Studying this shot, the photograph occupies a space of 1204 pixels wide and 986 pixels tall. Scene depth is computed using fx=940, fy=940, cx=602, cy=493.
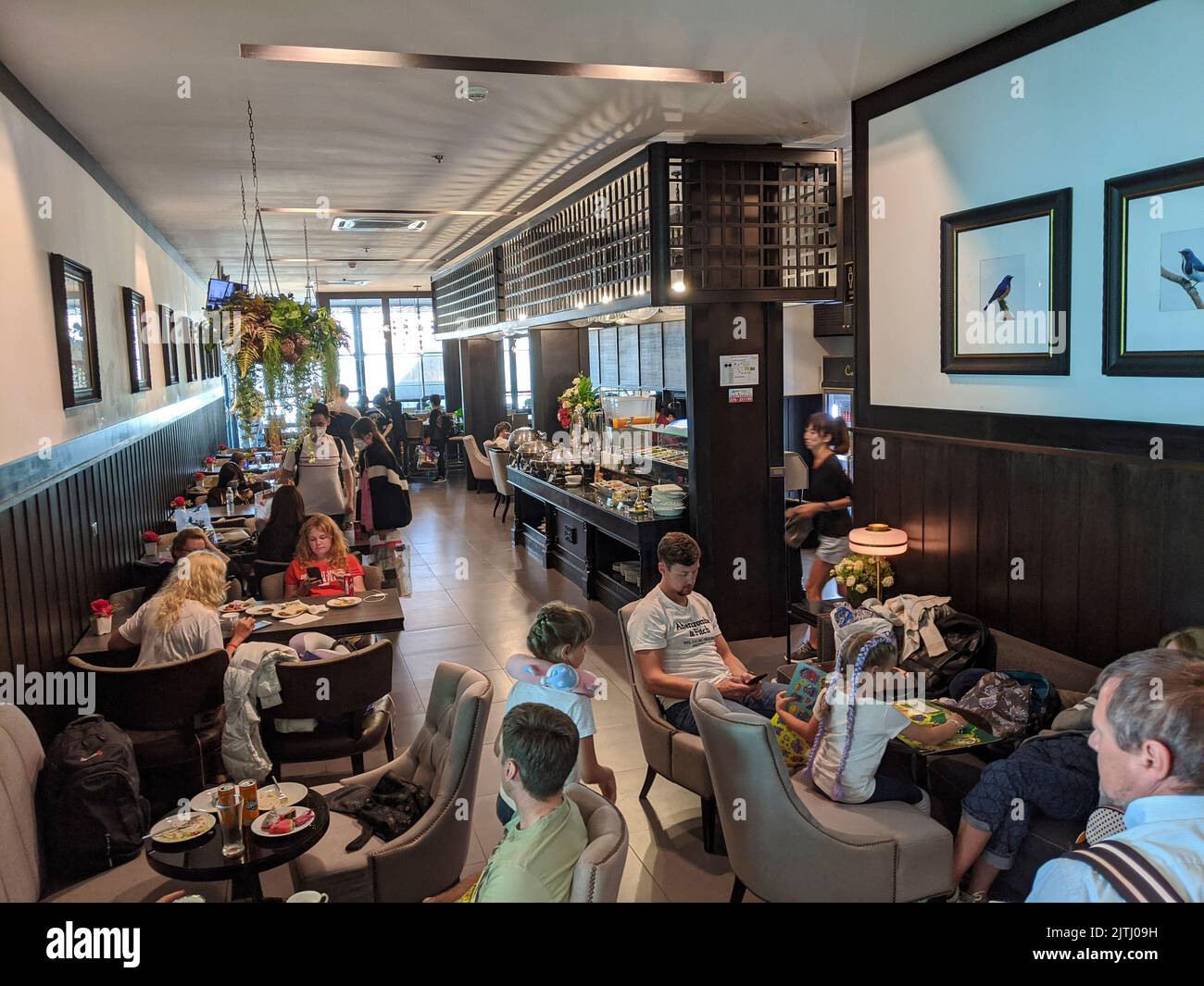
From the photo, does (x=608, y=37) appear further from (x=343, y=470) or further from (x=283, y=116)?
(x=343, y=470)

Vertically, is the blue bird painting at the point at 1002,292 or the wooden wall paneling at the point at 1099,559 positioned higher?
the blue bird painting at the point at 1002,292

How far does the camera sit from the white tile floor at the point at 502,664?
4.00 meters

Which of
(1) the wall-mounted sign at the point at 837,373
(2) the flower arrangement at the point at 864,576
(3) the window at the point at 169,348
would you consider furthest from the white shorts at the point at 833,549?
(3) the window at the point at 169,348

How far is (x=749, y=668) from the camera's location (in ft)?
21.1

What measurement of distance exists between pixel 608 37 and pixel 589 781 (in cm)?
330

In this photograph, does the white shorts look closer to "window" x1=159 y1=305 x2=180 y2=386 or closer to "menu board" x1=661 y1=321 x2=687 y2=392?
"menu board" x1=661 y1=321 x2=687 y2=392

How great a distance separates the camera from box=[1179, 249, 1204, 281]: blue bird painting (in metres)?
3.57

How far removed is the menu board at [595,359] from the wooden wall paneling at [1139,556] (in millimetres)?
11290

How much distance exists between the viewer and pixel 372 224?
10305 mm

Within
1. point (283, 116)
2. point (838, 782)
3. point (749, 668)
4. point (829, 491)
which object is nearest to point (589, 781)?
point (838, 782)

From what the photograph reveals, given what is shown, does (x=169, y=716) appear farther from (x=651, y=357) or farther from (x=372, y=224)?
(x=651, y=357)

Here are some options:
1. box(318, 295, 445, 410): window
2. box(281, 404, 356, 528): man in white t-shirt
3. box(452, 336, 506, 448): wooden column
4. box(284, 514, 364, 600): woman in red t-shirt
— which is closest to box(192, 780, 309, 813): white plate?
box(284, 514, 364, 600): woman in red t-shirt

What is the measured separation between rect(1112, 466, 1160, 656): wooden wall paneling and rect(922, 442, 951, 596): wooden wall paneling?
43.5 inches

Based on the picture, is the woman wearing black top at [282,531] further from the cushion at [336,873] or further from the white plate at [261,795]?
the cushion at [336,873]
